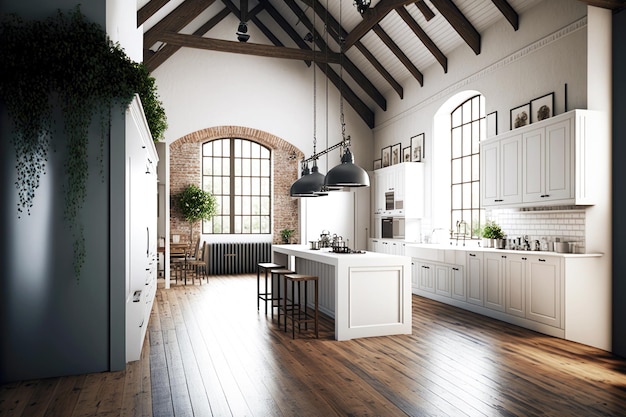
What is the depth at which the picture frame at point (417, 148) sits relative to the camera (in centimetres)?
1002

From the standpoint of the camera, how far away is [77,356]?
13.8ft

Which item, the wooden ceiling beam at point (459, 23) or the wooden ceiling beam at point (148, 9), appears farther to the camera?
the wooden ceiling beam at point (148, 9)

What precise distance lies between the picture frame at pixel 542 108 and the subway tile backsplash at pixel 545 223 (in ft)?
4.14

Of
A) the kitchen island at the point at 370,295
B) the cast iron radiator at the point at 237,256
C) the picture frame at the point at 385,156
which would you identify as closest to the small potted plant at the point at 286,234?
the cast iron radiator at the point at 237,256

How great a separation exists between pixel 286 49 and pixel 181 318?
256 inches

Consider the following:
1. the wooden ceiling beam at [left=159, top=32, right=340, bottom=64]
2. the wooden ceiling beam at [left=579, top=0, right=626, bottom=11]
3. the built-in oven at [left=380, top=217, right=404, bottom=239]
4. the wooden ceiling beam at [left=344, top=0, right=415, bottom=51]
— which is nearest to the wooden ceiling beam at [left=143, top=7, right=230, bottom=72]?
the wooden ceiling beam at [left=159, top=32, right=340, bottom=64]

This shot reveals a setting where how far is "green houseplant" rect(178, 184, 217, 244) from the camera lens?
11367 millimetres

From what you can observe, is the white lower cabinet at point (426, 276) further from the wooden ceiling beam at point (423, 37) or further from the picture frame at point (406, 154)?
the wooden ceiling beam at point (423, 37)

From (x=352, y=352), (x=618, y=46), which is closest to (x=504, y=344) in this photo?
(x=352, y=352)

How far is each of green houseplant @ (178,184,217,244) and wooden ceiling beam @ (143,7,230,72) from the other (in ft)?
9.41

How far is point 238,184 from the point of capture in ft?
41.1

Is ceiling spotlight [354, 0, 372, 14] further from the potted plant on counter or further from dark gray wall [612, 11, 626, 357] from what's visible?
the potted plant on counter

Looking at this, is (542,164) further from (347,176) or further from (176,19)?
(176,19)

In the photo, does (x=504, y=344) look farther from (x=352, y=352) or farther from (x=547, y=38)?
(x=547, y=38)
